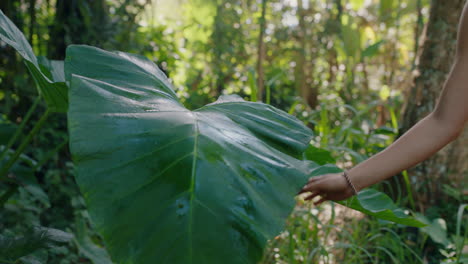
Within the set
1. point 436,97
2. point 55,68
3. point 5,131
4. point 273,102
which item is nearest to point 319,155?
point 55,68

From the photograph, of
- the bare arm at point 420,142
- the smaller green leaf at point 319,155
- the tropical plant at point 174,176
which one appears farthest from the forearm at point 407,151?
the smaller green leaf at point 319,155

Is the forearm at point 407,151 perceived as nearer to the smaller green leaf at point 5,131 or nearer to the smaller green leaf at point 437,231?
the smaller green leaf at point 437,231

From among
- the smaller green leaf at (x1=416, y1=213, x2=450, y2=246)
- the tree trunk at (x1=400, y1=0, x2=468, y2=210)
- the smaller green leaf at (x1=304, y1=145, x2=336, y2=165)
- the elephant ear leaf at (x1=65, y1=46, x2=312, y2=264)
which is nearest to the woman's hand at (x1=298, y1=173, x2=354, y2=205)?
the elephant ear leaf at (x1=65, y1=46, x2=312, y2=264)

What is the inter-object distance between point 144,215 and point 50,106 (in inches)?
27.2

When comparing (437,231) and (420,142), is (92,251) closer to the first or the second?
(420,142)

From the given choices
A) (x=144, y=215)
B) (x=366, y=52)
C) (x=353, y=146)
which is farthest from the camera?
(x=366, y=52)

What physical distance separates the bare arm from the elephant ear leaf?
15 centimetres

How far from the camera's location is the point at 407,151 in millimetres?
828

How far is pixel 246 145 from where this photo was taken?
0.66 meters

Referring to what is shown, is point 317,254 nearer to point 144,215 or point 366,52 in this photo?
point 144,215

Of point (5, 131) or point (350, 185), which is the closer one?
point (350, 185)

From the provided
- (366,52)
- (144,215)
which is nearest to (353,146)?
(366,52)

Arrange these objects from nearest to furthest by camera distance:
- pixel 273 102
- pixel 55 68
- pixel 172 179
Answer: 1. pixel 172 179
2. pixel 55 68
3. pixel 273 102

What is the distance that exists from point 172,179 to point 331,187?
38cm
